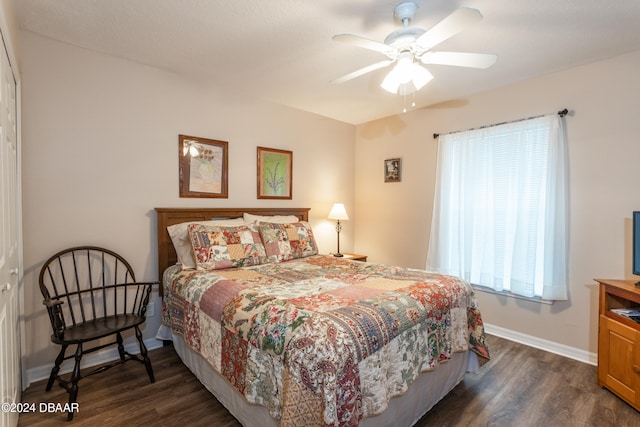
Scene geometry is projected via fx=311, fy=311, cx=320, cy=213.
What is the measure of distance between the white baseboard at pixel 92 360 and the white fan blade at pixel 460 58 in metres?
3.11

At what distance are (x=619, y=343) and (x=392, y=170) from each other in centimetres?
266

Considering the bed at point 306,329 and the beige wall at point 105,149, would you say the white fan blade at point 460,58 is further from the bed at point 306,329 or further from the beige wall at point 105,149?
the beige wall at point 105,149

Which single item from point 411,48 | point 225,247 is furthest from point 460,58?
point 225,247

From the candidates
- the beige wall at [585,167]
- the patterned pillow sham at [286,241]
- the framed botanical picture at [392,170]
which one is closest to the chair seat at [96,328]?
the patterned pillow sham at [286,241]

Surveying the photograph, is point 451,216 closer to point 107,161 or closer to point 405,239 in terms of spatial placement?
point 405,239

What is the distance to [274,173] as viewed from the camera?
143 inches

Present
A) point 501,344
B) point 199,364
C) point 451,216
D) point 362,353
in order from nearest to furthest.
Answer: point 362,353 → point 199,364 → point 501,344 → point 451,216

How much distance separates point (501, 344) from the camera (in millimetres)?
2918

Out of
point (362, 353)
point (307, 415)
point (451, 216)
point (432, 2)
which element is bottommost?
point (307, 415)

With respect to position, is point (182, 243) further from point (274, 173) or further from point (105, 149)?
point (274, 173)

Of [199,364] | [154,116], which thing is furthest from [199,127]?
[199,364]

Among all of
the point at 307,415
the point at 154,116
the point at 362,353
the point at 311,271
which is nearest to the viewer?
the point at 307,415

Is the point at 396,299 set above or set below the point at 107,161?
below

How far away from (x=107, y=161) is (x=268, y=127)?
1.64 m
